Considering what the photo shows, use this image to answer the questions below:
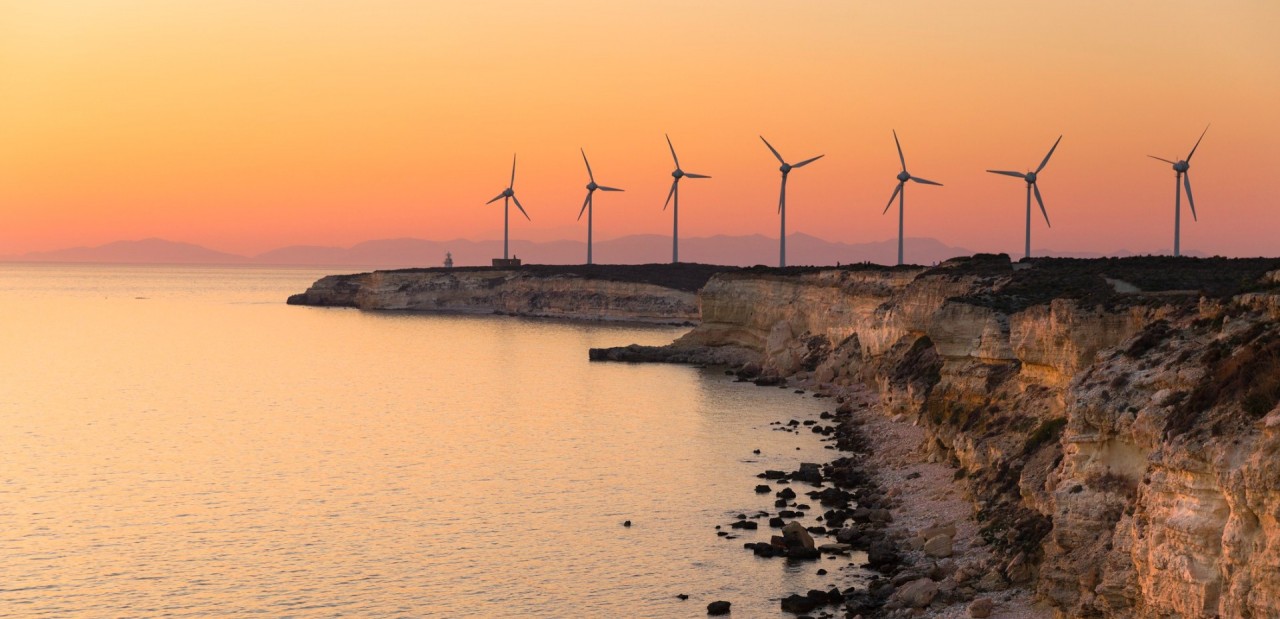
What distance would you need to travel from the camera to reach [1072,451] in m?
32.5

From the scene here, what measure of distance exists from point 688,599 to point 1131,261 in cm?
6984

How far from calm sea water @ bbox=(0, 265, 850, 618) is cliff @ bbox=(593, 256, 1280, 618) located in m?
8.97

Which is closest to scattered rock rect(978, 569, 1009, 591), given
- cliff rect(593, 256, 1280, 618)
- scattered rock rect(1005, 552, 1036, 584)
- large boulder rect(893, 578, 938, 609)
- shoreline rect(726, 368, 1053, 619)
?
shoreline rect(726, 368, 1053, 619)

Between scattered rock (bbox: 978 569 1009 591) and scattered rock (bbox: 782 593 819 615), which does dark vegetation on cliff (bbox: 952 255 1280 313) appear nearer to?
scattered rock (bbox: 978 569 1009 591)

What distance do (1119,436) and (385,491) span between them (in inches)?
1393

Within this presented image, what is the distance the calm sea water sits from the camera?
131 feet

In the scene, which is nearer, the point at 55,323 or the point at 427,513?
the point at 427,513

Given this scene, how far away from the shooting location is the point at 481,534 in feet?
156

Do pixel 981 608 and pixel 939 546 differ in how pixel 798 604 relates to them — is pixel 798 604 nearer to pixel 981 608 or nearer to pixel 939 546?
pixel 981 608

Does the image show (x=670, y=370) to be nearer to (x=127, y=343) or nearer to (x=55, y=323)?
(x=127, y=343)

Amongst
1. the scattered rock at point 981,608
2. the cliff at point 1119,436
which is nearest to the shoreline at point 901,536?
the scattered rock at point 981,608

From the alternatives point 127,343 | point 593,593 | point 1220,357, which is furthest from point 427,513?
point 127,343

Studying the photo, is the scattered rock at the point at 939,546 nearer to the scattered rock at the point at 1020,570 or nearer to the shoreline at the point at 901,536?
the shoreline at the point at 901,536

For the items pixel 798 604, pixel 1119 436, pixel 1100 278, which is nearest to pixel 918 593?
pixel 798 604
